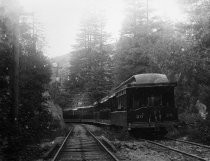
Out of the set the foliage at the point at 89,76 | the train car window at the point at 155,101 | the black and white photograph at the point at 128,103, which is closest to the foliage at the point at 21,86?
the black and white photograph at the point at 128,103

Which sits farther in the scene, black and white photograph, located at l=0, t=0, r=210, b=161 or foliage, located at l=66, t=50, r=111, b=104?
foliage, located at l=66, t=50, r=111, b=104

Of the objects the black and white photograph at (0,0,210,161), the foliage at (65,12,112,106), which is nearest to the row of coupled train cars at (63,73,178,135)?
the black and white photograph at (0,0,210,161)

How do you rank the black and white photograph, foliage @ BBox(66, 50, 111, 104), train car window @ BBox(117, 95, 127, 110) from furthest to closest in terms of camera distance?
foliage @ BBox(66, 50, 111, 104), train car window @ BBox(117, 95, 127, 110), the black and white photograph

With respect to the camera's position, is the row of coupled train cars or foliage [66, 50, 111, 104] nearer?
the row of coupled train cars

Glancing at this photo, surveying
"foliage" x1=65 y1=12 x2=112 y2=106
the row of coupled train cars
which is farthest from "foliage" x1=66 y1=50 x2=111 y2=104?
the row of coupled train cars

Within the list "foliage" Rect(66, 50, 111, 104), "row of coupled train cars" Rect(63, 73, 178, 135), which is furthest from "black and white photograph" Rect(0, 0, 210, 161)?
"foliage" Rect(66, 50, 111, 104)

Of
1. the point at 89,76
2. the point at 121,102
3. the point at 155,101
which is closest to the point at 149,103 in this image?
the point at 155,101

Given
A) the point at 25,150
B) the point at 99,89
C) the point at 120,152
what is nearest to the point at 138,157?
the point at 120,152

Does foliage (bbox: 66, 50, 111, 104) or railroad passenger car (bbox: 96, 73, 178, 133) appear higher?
foliage (bbox: 66, 50, 111, 104)

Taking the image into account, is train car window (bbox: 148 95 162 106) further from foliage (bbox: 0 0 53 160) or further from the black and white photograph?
foliage (bbox: 0 0 53 160)

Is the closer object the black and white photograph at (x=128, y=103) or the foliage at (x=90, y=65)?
the black and white photograph at (x=128, y=103)

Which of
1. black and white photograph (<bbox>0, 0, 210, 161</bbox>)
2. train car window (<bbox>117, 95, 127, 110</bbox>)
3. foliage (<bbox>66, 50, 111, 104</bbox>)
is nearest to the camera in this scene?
black and white photograph (<bbox>0, 0, 210, 161</bbox>)

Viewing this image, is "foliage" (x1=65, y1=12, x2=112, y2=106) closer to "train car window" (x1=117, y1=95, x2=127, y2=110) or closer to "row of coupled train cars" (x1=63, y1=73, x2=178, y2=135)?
"train car window" (x1=117, y1=95, x2=127, y2=110)

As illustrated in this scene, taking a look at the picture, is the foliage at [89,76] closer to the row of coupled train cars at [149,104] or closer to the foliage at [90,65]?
the foliage at [90,65]
